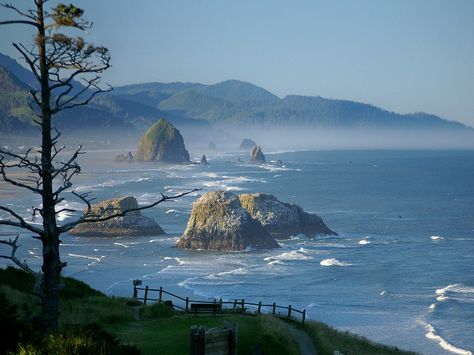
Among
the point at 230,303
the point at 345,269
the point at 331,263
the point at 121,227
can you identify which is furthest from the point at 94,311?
the point at 121,227

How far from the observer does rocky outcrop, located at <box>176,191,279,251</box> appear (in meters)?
75.5

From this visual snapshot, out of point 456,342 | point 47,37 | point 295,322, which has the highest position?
point 47,37

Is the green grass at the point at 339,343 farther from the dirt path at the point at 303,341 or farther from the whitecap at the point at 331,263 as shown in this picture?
the whitecap at the point at 331,263

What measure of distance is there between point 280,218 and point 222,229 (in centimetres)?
1027

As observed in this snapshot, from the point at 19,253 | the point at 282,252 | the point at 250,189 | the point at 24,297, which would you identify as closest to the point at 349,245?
the point at 282,252

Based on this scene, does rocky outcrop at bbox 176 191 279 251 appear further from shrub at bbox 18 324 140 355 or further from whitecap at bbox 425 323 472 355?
shrub at bbox 18 324 140 355

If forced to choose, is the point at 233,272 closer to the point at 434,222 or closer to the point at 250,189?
the point at 434,222

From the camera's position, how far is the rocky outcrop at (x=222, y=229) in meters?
75.5

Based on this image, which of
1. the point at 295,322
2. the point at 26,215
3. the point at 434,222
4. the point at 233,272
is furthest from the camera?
the point at 434,222

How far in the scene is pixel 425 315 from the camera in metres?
49.9

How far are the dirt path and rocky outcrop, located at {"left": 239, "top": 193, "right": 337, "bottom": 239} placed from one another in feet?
171

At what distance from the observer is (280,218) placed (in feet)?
275

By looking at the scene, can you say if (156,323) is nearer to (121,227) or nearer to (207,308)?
(207,308)

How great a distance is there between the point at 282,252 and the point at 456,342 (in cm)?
3218
